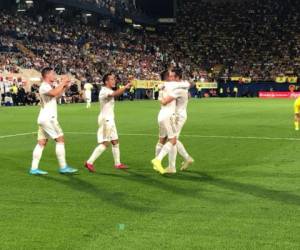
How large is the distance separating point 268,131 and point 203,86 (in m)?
47.1

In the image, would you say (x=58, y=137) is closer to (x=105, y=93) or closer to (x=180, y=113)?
(x=105, y=93)

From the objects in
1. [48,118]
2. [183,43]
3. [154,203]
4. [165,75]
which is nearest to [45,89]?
[48,118]

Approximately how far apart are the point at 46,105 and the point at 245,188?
156 inches

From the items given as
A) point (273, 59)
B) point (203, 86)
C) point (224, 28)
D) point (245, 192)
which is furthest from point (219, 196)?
point (224, 28)

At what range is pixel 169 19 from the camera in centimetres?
8088

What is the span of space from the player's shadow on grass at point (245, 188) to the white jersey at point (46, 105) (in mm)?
2547

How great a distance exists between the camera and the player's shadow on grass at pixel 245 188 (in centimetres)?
855

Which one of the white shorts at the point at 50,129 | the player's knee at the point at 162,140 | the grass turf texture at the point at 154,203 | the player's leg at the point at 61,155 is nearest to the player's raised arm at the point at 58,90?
the white shorts at the point at 50,129

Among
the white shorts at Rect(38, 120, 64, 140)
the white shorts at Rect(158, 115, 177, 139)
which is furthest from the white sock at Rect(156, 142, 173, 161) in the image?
the white shorts at Rect(38, 120, 64, 140)

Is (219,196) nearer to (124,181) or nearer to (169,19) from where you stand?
(124,181)

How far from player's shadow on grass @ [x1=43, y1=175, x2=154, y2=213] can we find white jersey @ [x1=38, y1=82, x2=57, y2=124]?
108 cm

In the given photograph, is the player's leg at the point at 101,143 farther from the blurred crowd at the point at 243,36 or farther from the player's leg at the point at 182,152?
the blurred crowd at the point at 243,36

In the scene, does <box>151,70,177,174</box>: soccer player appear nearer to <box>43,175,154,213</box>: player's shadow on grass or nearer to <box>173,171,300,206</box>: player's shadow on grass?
<box>173,171,300,206</box>: player's shadow on grass

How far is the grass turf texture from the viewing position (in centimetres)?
633
